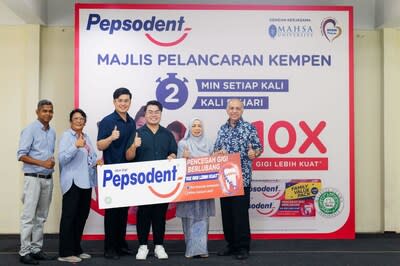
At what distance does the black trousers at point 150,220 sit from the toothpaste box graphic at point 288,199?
1300mm

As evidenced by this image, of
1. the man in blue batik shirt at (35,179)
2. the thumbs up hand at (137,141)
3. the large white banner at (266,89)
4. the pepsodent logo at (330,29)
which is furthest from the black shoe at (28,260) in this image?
the pepsodent logo at (330,29)

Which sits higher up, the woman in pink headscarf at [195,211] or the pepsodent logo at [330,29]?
the pepsodent logo at [330,29]

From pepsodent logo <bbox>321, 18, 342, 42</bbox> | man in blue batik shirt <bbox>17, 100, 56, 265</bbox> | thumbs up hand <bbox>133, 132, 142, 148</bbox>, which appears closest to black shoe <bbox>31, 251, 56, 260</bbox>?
man in blue batik shirt <bbox>17, 100, 56, 265</bbox>

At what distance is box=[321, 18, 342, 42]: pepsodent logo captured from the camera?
5.42m

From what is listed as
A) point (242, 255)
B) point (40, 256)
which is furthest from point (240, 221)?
point (40, 256)

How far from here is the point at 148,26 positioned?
539 centimetres

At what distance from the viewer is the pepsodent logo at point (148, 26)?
5.35 m

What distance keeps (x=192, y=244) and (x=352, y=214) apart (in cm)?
198

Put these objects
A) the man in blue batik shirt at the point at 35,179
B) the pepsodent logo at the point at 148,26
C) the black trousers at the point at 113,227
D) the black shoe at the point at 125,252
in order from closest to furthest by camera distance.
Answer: the man in blue batik shirt at the point at 35,179 → the black trousers at the point at 113,227 → the black shoe at the point at 125,252 → the pepsodent logo at the point at 148,26

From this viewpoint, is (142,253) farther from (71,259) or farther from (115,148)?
(115,148)

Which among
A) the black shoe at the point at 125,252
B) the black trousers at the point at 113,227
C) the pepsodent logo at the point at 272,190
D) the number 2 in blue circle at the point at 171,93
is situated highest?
the number 2 in blue circle at the point at 171,93

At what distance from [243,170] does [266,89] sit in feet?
4.01

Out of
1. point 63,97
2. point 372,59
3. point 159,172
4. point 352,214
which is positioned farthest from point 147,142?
point 372,59

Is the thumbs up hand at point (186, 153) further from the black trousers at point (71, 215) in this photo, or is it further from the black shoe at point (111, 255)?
the black shoe at point (111, 255)
